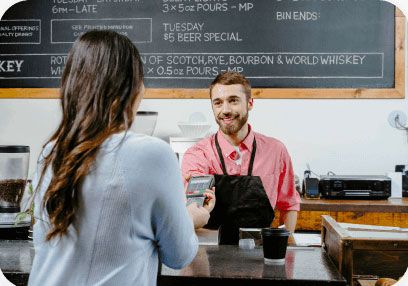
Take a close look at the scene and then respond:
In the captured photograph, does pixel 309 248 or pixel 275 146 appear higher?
pixel 275 146

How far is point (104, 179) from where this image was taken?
3.54 feet

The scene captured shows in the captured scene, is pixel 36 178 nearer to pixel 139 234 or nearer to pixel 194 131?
pixel 139 234

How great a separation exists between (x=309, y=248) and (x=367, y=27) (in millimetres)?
2385

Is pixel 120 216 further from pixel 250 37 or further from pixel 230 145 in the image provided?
pixel 250 37

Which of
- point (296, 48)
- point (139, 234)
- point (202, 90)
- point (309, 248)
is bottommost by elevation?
point (309, 248)

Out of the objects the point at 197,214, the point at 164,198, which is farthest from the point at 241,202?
the point at 164,198

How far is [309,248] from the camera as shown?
6.56ft

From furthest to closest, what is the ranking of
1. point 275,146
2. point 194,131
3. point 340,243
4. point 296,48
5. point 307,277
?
point 296,48
point 194,131
point 275,146
point 340,243
point 307,277

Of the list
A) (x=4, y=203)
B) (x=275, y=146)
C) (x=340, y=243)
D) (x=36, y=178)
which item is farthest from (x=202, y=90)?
(x=36, y=178)

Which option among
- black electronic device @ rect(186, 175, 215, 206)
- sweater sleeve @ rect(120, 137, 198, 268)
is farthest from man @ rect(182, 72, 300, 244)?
sweater sleeve @ rect(120, 137, 198, 268)

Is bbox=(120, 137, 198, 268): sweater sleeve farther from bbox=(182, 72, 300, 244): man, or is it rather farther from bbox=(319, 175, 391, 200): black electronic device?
bbox=(319, 175, 391, 200): black electronic device

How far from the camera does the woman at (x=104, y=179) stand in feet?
3.53

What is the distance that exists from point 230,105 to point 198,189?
768mm

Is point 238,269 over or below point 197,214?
below
